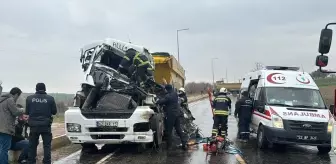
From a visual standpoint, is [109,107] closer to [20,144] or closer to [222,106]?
[20,144]

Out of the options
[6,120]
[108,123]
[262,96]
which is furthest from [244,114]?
[6,120]

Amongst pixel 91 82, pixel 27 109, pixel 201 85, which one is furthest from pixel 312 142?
pixel 201 85

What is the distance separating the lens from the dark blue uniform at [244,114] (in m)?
13.0

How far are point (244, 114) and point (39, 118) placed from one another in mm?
6803

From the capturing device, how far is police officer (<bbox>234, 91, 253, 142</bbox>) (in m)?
13.0

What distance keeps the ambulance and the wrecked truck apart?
113 inches

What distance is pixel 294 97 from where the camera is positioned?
12.0 metres

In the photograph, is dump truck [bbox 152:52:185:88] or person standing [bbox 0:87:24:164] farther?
dump truck [bbox 152:52:185:88]

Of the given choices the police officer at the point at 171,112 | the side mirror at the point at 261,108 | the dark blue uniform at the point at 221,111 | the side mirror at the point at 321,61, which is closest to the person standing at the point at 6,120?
the police officer at the point at 171,112

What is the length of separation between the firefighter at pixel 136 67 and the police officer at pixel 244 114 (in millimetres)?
3422

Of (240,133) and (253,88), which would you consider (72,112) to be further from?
(253,88)

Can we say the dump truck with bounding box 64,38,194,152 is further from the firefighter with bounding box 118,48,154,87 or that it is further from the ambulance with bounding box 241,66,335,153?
the ambulance with bounding box 241,66,335,153

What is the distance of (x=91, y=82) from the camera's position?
10602mm

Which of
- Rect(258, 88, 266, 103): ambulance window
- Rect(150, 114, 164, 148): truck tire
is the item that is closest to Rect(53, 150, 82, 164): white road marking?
Rect(150, 114, 164, 148): truck tire
